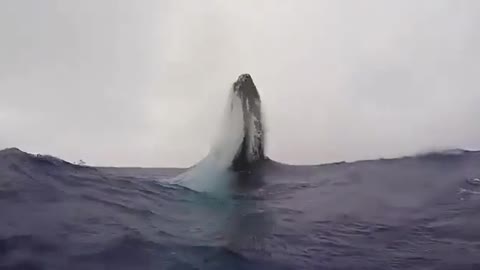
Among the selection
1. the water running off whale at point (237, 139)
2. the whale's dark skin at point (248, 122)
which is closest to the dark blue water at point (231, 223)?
the whale's dark skin at point (248, 122)

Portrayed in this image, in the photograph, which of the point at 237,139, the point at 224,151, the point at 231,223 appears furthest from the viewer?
the point at 237,139

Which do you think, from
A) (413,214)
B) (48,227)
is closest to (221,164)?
(413,214)

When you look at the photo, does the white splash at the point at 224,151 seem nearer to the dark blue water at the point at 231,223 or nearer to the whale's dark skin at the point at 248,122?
the whale's dark skin at the point at 248,122

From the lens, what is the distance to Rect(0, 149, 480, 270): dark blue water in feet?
48.7

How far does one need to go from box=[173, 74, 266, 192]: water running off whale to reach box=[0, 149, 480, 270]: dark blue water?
1607mm

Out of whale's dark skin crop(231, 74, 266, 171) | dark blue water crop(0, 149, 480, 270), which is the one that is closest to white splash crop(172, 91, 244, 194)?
whale's dark skin crop(231, 74, 266, 171)

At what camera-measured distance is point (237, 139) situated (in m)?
28.0

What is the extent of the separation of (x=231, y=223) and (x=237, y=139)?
947 cm

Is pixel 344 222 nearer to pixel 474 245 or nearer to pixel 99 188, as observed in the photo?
pixel 474 245

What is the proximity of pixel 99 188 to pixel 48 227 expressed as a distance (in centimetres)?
640

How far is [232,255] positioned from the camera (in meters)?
15.2

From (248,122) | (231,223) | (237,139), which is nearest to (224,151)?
(237,139)

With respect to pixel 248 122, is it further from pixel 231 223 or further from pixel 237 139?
pixel 231 223

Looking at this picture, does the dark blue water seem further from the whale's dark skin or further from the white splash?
the white splash
